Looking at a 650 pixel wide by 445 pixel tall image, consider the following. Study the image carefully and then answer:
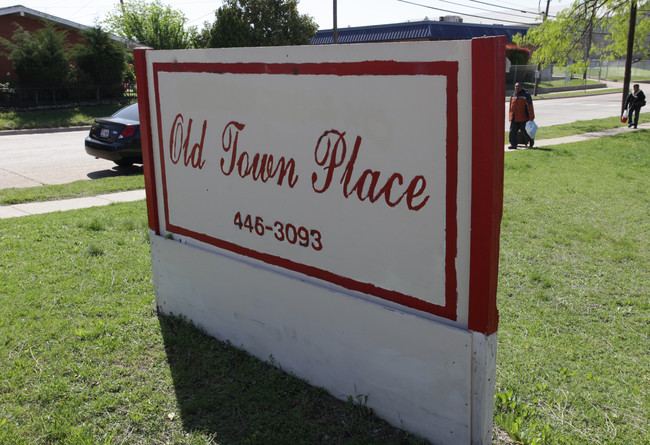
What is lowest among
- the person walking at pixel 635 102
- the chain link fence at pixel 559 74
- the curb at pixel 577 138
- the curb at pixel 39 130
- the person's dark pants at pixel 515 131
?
the curb at pixel 577 138

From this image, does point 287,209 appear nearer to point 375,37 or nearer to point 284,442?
point 284,442

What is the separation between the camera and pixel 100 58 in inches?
1000

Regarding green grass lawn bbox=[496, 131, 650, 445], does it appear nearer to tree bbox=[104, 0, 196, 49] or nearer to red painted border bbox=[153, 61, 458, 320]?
red painted border bbox=[153, 61, 458, 320]

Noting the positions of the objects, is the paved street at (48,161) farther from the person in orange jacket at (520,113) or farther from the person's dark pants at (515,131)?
the person's dark pants at (515,131)

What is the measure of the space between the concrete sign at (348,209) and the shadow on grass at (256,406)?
109mm

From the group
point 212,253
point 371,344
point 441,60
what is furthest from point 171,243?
point 441,60

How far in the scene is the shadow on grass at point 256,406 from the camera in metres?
3.00

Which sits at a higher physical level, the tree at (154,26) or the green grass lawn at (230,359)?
the tree at (154,26)

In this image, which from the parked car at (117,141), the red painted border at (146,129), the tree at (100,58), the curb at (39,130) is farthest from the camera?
the tree at (100,58)

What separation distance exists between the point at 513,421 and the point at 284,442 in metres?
1.19

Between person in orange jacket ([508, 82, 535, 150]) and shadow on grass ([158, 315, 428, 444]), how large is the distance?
36.9 ft

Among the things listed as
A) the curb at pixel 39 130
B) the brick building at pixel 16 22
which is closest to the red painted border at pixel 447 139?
the curb at pixel 39 130

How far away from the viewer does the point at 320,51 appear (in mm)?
3094

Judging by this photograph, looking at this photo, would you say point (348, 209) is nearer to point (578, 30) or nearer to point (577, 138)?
point (577, 138)
